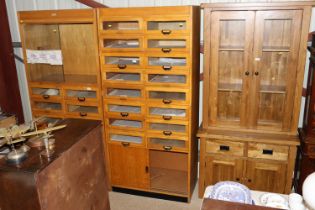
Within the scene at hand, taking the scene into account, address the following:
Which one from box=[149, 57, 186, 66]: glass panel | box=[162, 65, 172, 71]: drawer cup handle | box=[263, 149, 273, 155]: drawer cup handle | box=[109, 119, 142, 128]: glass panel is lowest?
box=[263, 149, 273, 155]: drawer cup handle

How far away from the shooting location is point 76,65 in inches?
134

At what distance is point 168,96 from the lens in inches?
113

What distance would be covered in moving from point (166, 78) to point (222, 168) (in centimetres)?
101

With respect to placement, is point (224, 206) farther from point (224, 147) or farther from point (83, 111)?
point (83, 111)

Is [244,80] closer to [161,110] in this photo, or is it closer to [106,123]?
[161,110]

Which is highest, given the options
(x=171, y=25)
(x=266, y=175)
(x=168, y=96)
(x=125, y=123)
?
(x=171, y=25)

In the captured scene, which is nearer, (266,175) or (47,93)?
(266,175)

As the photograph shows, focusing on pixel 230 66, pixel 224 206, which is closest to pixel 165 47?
pixel 230 66

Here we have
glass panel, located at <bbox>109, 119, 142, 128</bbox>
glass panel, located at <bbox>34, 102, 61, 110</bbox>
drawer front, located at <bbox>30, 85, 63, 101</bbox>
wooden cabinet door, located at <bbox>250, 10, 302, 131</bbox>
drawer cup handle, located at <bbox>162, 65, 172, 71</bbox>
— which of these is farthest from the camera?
glass panel, located at <bbox>34, 102, 61, 110</bbox>

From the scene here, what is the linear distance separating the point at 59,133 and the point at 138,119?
1.06 meters

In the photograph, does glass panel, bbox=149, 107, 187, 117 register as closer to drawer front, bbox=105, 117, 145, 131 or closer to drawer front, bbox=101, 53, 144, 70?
drawer front, bbox=105, 117, 145, 131

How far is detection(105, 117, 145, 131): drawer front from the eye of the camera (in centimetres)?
291

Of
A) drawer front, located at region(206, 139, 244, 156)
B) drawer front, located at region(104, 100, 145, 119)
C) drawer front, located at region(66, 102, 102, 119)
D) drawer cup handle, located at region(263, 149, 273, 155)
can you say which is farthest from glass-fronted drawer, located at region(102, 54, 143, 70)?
drawer cup handle, located at region(263, 149, 273, 155)

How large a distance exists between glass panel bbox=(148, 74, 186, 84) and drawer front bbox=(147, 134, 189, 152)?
1.74 feet
